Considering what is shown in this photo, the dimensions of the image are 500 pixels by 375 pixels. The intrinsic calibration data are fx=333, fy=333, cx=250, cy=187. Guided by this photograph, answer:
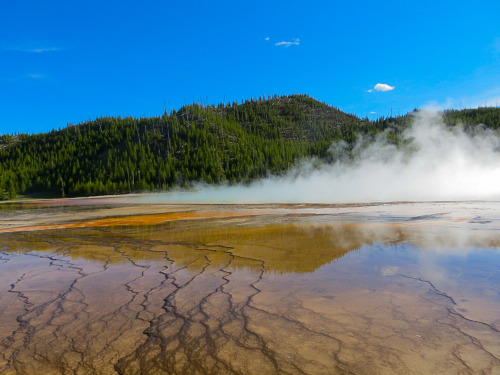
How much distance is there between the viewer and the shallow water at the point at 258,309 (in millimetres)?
3436

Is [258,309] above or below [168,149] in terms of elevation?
below

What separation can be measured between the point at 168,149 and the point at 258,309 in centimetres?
11369

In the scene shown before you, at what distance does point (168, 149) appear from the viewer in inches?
4488

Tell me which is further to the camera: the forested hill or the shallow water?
the forested hill

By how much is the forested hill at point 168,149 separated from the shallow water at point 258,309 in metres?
81.1

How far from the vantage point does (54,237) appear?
12789 mm

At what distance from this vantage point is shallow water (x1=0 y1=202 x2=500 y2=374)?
344 cm

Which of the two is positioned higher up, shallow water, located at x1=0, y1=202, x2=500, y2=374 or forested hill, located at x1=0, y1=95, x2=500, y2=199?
forested hill, located at x1=0, y1=95, x2=500, y2=199

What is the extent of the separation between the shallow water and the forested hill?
81.1 m

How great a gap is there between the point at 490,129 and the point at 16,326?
121824mm

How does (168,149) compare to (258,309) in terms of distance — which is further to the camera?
(168,149)

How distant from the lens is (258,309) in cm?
480

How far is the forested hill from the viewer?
94.6 meters

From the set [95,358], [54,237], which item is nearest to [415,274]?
[95,358]
